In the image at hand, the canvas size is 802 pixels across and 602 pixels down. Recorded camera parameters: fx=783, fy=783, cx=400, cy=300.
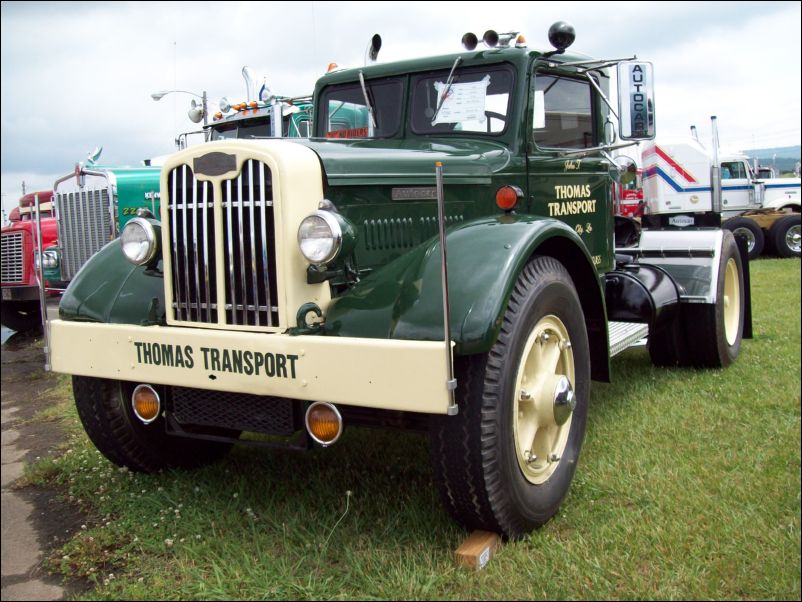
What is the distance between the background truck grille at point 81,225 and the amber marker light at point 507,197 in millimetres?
5803

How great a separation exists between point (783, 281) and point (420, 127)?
897 centimetres

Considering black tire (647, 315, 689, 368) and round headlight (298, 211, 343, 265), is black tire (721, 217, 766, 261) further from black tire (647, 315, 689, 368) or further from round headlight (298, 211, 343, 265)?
round headlight (298, 211, 343, 265)

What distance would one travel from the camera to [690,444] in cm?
409

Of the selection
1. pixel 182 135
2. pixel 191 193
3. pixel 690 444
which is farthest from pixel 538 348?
pixel 182 135

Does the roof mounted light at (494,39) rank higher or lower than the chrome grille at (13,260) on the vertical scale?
higher

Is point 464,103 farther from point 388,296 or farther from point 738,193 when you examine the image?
point 738,193

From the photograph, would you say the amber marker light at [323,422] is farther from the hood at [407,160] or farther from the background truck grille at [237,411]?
the hood at [407,160]

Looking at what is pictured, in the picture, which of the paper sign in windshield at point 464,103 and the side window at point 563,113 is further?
the side window at point 563,113

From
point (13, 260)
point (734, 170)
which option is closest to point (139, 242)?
point (13, 260)

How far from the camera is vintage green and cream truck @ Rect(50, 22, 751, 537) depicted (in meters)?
2.82

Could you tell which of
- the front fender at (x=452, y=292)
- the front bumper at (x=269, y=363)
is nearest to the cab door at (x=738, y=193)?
the front fender at (x=452, y=292)

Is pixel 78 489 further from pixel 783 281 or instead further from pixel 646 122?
pixel 783 281

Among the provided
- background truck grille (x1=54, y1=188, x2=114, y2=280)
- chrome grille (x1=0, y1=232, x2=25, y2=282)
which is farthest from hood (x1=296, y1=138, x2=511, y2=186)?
chrome grille (x1=0, y1=232, x2=25, y2=282)

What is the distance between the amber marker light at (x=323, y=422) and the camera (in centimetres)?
292
